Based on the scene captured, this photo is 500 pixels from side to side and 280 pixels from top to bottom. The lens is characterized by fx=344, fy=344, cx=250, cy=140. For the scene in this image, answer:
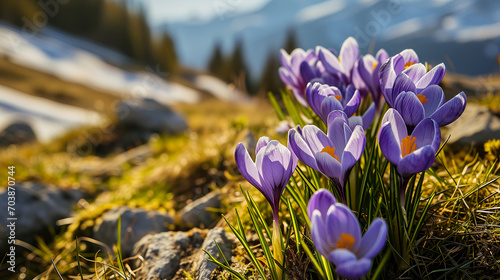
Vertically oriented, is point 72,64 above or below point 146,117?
below

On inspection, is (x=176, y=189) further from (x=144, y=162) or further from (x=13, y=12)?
(x=13, y=12)

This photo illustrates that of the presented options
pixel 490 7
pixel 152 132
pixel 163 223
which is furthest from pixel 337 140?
pixel 490 7

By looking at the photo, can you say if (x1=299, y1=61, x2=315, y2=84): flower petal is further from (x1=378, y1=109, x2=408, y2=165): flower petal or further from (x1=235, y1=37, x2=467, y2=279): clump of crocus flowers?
(x1=378, y1=109, x2=408, y2=165): flower petal

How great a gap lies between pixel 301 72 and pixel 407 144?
2.59 feet

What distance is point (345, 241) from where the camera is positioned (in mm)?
869

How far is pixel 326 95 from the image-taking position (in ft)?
4.17

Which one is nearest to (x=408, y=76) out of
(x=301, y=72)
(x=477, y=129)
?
(x=301, y=72)

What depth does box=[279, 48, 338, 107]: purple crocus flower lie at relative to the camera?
169 centimetres

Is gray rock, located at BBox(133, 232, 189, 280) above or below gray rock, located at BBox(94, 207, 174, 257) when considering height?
above

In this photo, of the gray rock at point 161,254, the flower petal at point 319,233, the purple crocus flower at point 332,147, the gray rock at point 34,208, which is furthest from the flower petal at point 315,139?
the gray rock at point 34,208

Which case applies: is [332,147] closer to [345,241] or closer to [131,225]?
[345,241]

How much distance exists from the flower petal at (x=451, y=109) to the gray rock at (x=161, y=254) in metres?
1.36

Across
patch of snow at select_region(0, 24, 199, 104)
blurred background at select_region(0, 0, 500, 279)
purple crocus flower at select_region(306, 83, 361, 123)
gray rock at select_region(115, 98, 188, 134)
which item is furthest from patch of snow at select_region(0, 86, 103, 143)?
purple crocus flower at select_region(306, 83, 361, 123)

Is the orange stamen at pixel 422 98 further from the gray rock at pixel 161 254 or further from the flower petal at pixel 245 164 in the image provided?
the gray rock at pixel 161 254
